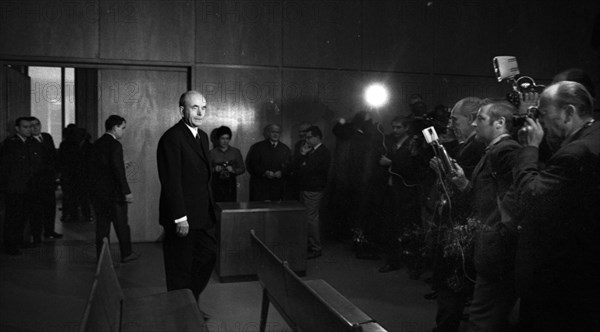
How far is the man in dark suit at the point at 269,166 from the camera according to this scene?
6125 mm

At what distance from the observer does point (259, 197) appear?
20.3ft

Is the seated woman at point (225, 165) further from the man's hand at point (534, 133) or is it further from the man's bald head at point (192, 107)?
the man's hand at point (534, 133)

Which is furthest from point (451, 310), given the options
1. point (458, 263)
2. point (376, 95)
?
point (376, 95)

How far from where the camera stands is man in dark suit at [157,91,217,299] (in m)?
3.43

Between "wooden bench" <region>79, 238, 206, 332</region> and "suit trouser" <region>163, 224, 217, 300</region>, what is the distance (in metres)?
0.53

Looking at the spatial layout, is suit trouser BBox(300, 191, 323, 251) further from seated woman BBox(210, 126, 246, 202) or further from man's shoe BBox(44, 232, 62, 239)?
man's shoe BBox(44, 232, 62, 239)

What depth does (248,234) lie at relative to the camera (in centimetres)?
471

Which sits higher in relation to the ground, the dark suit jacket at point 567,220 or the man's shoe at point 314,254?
the dark suit jacket at point 567,220

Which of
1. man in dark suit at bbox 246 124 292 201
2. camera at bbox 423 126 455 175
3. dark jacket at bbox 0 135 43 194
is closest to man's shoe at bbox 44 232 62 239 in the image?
dark jacket at bbox 0 135 43 194

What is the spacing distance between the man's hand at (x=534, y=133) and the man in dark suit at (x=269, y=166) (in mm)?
3974

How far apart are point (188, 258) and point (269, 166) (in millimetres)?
2707

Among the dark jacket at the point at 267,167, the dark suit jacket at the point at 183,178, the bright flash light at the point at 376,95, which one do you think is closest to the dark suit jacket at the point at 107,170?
the dark jacket at the point at 267,167

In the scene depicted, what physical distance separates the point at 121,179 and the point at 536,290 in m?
3.98

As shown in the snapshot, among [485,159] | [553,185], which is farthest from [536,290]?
[485,159]
